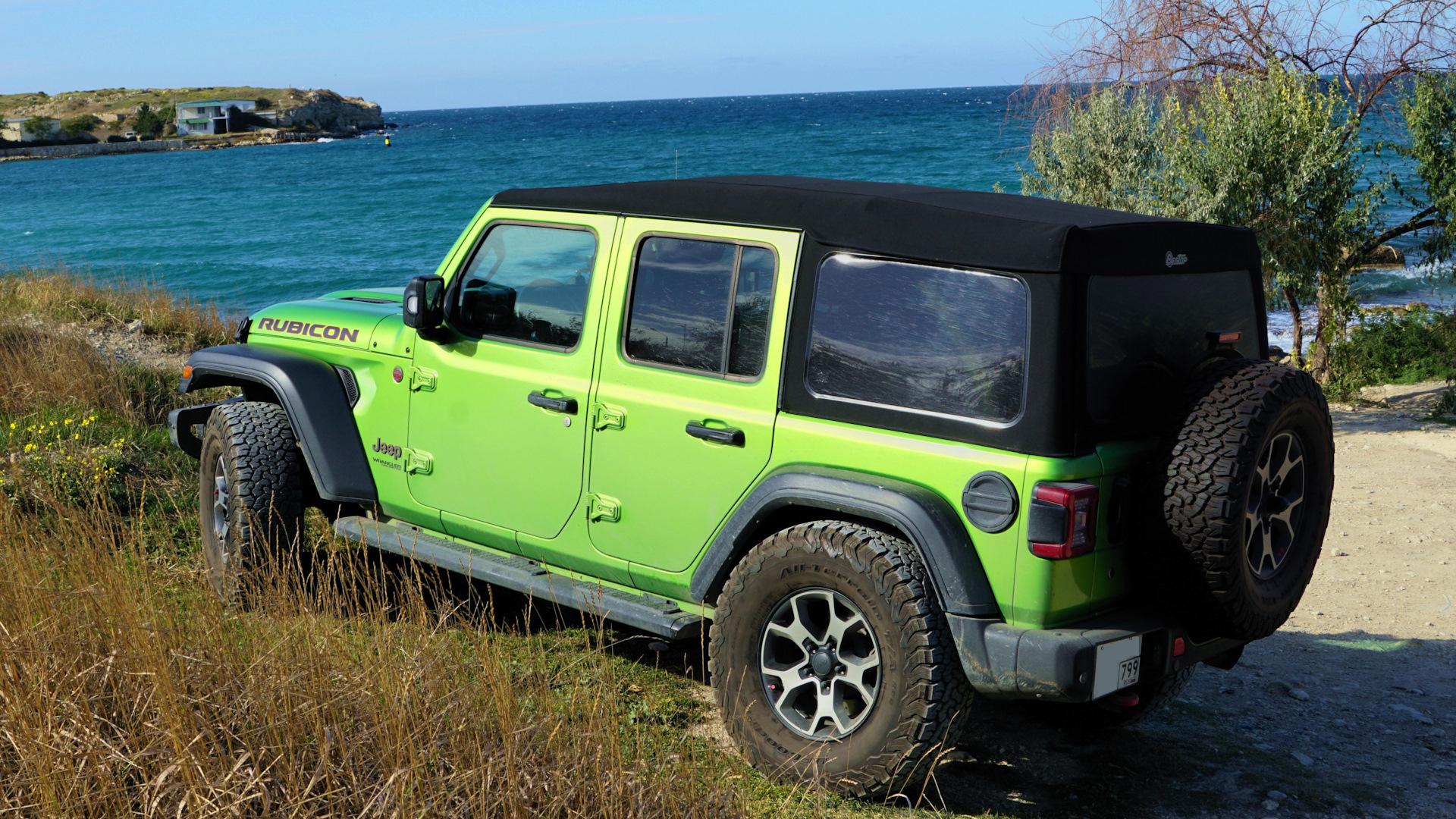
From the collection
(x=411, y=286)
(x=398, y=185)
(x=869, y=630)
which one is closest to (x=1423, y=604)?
(x=869, y=630)

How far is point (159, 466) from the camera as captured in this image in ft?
23.2

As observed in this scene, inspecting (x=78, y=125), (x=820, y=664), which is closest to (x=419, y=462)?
(x=820, y=664)

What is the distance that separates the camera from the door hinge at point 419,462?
15.4ft

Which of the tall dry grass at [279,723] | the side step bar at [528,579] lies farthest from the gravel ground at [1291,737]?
the tall dry grass at [279,723]

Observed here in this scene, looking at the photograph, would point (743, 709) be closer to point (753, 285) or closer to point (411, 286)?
point (753, 285)

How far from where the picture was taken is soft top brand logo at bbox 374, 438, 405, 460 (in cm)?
480

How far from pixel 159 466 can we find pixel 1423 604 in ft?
24.1

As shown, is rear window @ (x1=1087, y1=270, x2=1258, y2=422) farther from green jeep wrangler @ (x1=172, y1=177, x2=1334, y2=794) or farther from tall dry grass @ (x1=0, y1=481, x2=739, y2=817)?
tall dry grass @ (x1=0, y1=481, x2=739, y2=817)

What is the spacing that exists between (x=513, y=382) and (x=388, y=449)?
2.72ft

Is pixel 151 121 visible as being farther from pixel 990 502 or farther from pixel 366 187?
pixel 990 502

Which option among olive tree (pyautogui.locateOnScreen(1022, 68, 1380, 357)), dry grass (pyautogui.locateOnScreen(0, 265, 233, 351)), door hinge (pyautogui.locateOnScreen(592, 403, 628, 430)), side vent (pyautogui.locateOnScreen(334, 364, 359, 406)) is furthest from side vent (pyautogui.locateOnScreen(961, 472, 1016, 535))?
dry grass (pyautogui.locateOnScreen(0, 265, 233, 351))

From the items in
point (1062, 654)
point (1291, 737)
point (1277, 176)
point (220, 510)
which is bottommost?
point (1291, 737)

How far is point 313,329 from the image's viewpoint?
5211 mm

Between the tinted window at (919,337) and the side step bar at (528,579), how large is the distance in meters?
0.98
